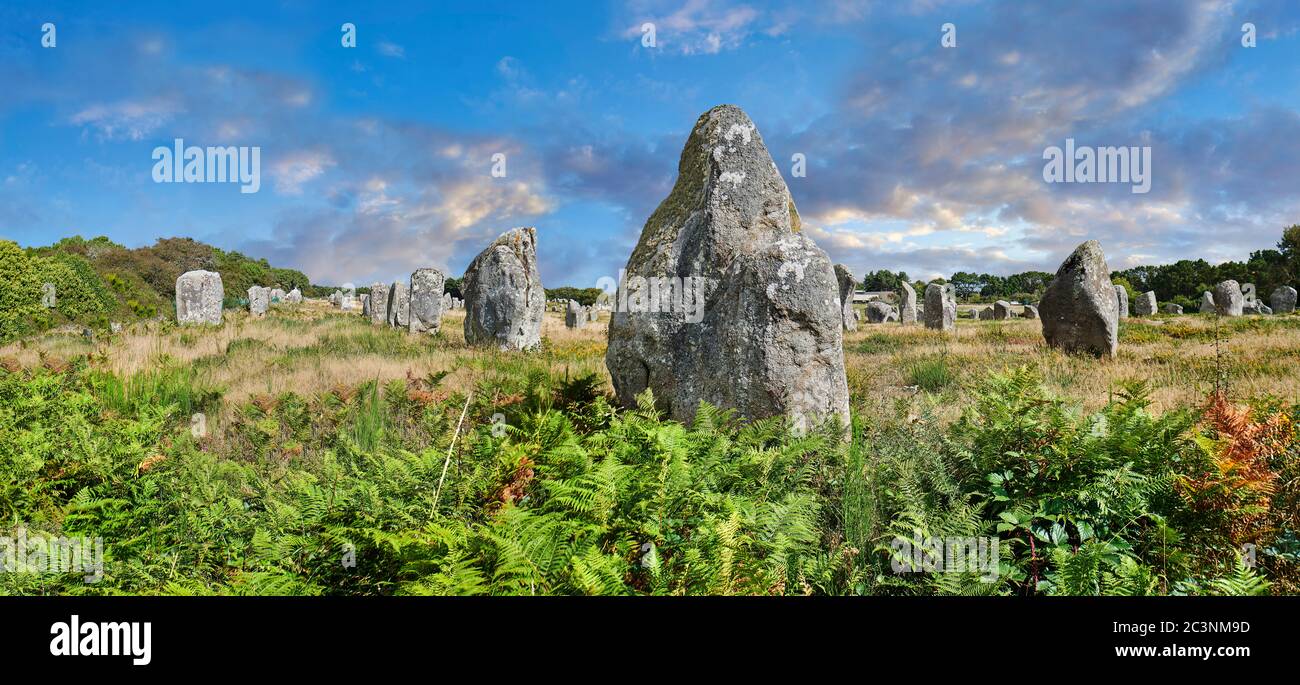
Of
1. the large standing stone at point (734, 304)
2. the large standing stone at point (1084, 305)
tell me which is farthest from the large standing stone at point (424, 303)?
the large standing stone at point (1084, 305)

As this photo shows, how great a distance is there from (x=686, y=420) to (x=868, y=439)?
168 cm

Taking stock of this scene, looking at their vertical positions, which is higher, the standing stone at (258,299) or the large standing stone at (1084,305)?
the standing stone at (258,299)

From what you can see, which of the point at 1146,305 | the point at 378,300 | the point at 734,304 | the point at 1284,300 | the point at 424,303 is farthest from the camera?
the point at 1146,305

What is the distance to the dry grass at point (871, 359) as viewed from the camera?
9.72 metres

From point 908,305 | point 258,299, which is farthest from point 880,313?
point 258,299

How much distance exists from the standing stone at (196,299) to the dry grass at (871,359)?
447 centimetres

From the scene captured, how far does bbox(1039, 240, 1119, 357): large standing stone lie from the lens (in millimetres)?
14453

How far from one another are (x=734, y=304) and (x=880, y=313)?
35133mm

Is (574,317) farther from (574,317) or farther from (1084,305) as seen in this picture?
(1084,305)

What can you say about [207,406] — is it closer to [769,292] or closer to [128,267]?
[769,292]

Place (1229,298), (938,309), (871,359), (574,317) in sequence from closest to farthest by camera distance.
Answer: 1. (871,359)
2. (938,309)
3. (1229,298)
4. (574,317)

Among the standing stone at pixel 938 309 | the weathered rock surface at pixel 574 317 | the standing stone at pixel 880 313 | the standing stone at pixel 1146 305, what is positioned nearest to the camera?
the standing stone at pixel 938 309

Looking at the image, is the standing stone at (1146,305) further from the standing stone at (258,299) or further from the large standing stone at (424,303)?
the standing stone at (258,299)

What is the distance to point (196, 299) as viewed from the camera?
24672mm
